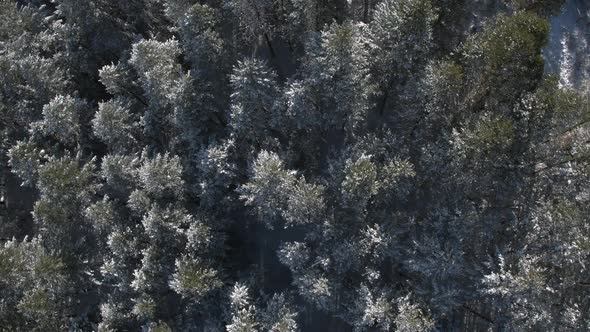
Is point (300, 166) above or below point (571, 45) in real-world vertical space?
below

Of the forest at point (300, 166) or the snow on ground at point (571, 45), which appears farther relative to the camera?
the snow on ground at point (571, 45)

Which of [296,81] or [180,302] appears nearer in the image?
[296,81]

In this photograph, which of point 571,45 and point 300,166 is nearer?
point 300,166

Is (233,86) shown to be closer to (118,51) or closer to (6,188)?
(118,51)

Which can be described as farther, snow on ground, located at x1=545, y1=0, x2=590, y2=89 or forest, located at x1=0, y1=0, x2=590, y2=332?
snow on ground, located at x1=545, y1=0, x2=590, y2=89

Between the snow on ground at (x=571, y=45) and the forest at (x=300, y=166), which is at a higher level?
the snow on ground at (x=571, y=45)

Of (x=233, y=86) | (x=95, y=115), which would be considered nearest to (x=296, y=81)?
(x=233, y=86)

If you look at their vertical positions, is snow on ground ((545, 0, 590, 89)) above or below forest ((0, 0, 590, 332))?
above

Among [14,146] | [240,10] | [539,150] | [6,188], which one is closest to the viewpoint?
[539,150]
